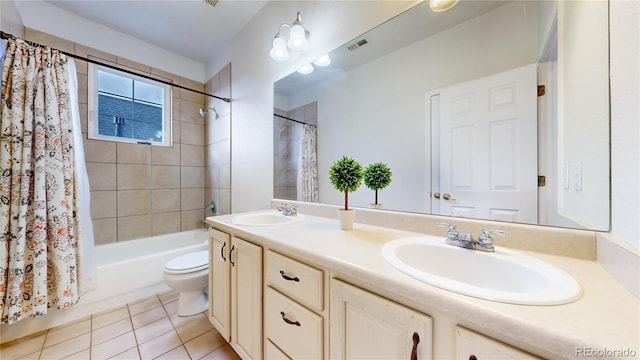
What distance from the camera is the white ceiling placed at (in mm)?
1904

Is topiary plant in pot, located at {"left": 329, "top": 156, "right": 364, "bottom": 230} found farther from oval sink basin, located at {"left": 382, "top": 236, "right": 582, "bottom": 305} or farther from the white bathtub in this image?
the white bathtub

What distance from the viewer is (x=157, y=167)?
257cm

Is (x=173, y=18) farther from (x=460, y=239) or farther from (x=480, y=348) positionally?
(x=480, y=348)

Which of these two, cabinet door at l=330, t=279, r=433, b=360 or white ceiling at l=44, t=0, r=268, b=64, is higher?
white ceiling at l=44, t=0, r=268, b=64

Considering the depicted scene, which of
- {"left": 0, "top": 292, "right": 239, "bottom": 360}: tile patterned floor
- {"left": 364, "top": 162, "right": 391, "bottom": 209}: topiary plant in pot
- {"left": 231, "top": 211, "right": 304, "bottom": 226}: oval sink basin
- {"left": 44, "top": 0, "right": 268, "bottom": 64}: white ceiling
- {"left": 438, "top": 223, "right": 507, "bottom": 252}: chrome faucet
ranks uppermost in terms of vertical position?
{"left": 44, "top": 0, "right": 268, "bottom": 64}: white ceiling

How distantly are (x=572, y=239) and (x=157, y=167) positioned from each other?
3.33 metres

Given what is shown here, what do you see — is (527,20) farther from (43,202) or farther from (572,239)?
(43,202)

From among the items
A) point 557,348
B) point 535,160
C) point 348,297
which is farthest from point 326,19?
point 557,348

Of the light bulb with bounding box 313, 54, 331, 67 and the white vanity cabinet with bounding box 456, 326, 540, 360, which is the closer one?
the white vanity cabinet with bounding box 456, 326, 540, 360

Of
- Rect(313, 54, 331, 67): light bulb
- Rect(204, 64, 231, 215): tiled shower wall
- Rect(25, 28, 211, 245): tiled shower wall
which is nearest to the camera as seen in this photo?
Rect(313, 54, 331, 67): light bulb

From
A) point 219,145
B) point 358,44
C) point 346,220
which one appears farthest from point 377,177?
point 219,145

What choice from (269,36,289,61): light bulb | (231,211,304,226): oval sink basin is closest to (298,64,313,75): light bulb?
(269,36,289,61): light bulb

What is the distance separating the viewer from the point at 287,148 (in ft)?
5.86

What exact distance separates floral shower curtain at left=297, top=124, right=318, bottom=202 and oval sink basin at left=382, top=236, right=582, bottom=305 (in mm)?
864
